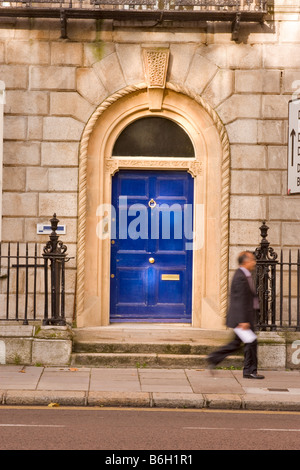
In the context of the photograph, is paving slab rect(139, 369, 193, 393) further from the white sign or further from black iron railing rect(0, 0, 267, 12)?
black iron railing rect(0, 0, 267, 12)

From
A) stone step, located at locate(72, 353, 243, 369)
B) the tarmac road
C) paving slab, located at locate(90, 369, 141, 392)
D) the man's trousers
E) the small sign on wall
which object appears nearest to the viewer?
the tarmac road

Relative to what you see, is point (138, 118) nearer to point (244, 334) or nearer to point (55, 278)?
point (55, 278)

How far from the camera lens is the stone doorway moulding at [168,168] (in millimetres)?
14305

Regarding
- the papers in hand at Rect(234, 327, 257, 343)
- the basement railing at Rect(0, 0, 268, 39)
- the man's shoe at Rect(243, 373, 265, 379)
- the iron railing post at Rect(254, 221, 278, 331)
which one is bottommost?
the man's shoe at Rect(243, 373, 265, 379)

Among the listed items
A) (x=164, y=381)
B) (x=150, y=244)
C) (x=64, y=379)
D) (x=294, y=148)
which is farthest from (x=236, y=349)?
(x=294, y=148)

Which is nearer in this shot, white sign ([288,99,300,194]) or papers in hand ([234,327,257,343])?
papers in hand ([234,327,257,343])

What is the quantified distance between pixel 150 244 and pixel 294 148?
9.59ft

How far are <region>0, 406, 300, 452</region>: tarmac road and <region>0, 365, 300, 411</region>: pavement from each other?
24cm

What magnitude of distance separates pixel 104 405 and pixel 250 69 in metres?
7.01

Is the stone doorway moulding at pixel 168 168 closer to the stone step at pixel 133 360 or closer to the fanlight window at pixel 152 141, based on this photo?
the fanlight window at pixel 152 141

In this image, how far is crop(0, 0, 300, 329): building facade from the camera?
1427 centimetres

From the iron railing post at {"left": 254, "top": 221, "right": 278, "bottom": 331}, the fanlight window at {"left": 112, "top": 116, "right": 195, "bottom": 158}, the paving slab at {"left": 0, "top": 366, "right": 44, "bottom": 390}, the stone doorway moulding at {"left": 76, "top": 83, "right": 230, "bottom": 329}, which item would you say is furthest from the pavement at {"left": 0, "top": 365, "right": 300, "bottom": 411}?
the fanlight window at {"left": 112, "top": 116, "right": 195, "bottom": 158}

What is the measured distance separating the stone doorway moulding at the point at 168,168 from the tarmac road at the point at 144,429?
16.1 feet

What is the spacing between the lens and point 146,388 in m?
10.4
